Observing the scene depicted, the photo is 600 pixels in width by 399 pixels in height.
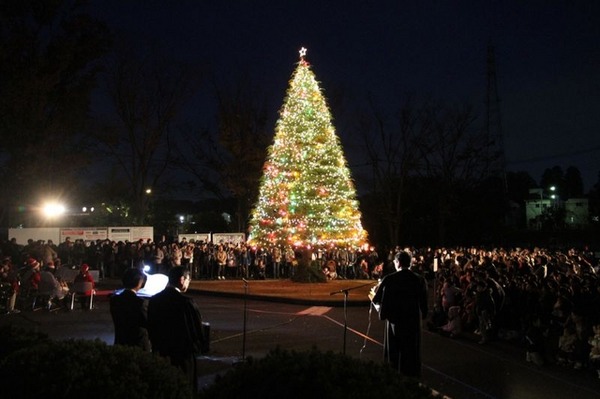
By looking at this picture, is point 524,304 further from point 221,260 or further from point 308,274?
point 221,260

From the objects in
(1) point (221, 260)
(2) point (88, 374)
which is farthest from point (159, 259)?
(2) point (88, 374)

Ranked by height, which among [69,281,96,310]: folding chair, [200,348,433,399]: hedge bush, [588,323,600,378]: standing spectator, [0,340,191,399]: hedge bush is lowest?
[588,323,600,378]: standing spectator

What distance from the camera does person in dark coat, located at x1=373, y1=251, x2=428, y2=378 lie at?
23.9 ft

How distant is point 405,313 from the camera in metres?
7.31

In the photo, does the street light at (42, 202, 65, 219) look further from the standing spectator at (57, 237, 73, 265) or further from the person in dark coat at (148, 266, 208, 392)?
the person in dark coat at (148, 266, 208, 392)

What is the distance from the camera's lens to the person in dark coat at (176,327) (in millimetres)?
6090

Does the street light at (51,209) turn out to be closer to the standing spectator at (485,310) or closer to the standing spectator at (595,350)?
the standing spectator at (485,310)

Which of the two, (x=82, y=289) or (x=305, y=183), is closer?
(x=82, y=289)

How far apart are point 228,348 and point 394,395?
871 centimetres

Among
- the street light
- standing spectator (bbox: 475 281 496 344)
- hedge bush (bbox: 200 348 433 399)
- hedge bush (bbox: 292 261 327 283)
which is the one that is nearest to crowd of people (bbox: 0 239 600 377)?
standing spectator (bbox: 475 281 496 344)

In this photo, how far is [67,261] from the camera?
27844 mm

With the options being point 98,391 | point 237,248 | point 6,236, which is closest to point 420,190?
point 237,248

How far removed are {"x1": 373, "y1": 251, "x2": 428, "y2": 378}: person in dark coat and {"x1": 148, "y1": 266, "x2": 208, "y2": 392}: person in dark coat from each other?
8.01ft

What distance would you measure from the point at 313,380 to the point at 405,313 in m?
4.09
